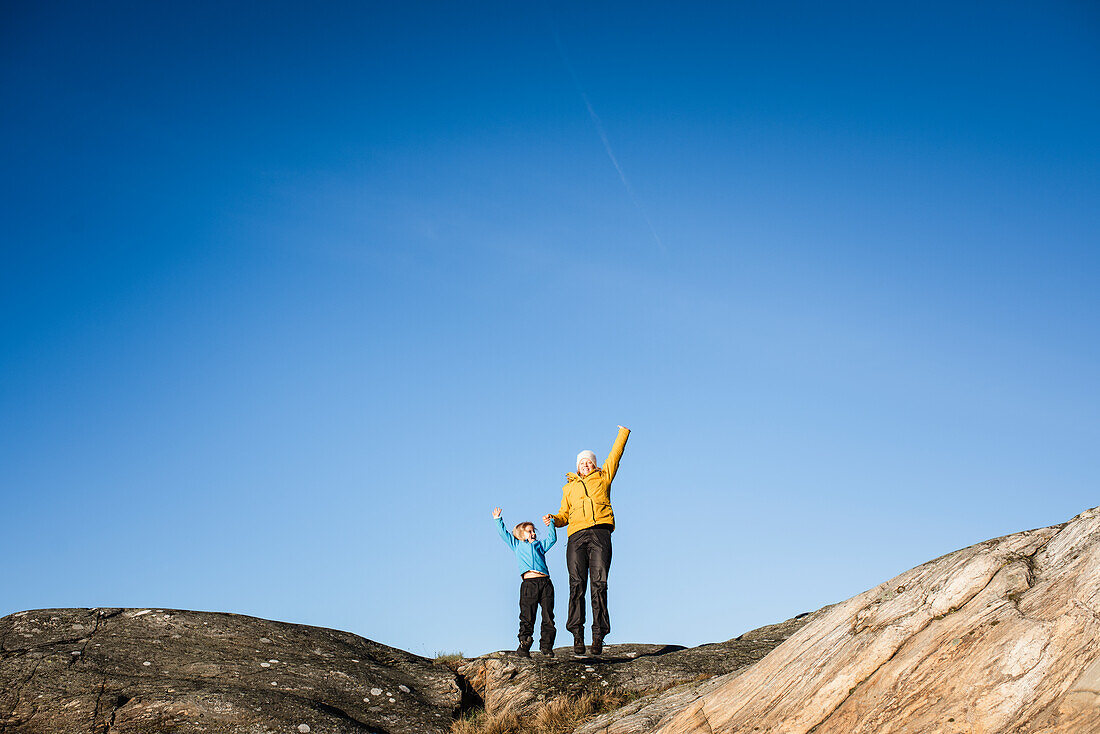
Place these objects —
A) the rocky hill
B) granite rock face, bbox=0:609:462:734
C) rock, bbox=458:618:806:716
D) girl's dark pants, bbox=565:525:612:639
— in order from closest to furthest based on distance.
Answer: the rocky hill, granite rock face, bbox=0:609:462:734, rock, bbox=458:618:806:716, girl's dark pants, bbox=565:525:612:639

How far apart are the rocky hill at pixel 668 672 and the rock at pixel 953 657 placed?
1cm

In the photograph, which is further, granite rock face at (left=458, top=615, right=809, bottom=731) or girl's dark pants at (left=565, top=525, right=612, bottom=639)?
girl's dark pants at (left=565, top=525, right=612, bottom=639)

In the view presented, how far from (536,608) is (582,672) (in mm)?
1879

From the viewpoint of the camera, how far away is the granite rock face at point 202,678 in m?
9.30

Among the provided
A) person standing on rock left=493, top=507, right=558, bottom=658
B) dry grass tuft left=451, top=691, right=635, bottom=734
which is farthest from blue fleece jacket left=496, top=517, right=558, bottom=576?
dry grass tuft left=451, top=691, right=635, bottom=734

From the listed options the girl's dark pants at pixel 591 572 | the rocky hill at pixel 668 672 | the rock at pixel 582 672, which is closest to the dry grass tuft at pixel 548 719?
the rocky hill at pixel 668 672

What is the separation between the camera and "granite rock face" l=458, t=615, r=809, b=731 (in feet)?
34.3

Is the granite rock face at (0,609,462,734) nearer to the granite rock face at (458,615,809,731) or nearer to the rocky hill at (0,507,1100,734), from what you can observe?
the rocky hill at (0,507,1100,734)

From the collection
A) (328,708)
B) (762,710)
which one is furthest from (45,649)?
(762,710)

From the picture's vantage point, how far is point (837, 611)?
8.42 meters

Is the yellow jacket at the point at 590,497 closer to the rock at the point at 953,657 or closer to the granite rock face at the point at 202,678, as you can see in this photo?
the granite rock face at the point at 202,678

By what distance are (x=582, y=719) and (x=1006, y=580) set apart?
16.8ft

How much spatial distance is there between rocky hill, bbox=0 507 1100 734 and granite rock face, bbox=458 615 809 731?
35 millimetres

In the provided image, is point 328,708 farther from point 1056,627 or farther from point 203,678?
point 1056,627
